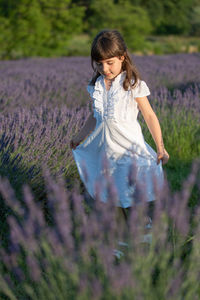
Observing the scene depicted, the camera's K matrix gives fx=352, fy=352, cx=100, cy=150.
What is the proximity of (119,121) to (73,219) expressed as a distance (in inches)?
25.2

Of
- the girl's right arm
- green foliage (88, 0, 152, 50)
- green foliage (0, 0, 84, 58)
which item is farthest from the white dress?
green foliage (88, 0, 152, 50)

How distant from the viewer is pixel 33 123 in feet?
8.94

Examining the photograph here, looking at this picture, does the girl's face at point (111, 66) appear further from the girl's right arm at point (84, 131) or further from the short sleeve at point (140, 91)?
the girl's right arm at point (84, 131)

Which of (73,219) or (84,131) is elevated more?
(84,131)

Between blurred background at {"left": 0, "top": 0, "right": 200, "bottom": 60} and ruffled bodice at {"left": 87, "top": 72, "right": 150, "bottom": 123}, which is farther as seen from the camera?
blurred background at {"left": 0, "top": 0, "right": 200, "bottom": 60}

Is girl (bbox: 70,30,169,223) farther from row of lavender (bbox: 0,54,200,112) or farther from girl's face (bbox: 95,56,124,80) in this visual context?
row of lavender (bbox: 0,54,200,112)

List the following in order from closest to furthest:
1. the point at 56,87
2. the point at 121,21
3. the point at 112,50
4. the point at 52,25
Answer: the point at 112,50 < the point at 56,87 < the point at 52,25 < the point at 121,21

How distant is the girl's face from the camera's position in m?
2.03

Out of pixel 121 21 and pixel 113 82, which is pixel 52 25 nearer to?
pixel 121 21

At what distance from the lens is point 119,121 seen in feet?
6.81

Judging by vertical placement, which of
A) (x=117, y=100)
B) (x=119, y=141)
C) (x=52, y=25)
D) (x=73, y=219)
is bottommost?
(x=52, y=25)

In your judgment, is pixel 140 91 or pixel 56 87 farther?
pixel 56 87

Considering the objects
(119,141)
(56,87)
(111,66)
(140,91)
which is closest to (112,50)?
(111,66)

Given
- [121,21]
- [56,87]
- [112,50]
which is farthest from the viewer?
[121,21]
